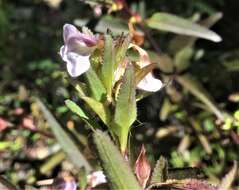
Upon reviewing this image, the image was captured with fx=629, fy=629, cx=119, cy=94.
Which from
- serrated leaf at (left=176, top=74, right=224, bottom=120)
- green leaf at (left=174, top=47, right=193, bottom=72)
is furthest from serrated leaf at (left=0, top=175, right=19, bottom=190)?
green leaf at (left=174, top=47, right=193, bottom=72)

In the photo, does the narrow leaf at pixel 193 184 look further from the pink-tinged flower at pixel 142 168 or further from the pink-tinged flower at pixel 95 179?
the pink-tinged flower at pixel 95 179

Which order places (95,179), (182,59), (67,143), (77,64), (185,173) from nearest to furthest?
(77,64) → (185,173) → (95,179) → (67,143) → (182,59)

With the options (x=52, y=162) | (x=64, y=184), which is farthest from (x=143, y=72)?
(x=52, y=162)

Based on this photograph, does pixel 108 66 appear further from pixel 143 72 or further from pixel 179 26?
pixel 179 26

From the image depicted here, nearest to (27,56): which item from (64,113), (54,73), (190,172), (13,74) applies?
(13,74)

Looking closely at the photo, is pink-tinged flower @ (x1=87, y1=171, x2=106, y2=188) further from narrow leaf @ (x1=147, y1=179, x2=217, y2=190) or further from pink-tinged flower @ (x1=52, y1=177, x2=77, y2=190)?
narrow leaf @ (x1=147, y1=179, x2=217, y2=190)
